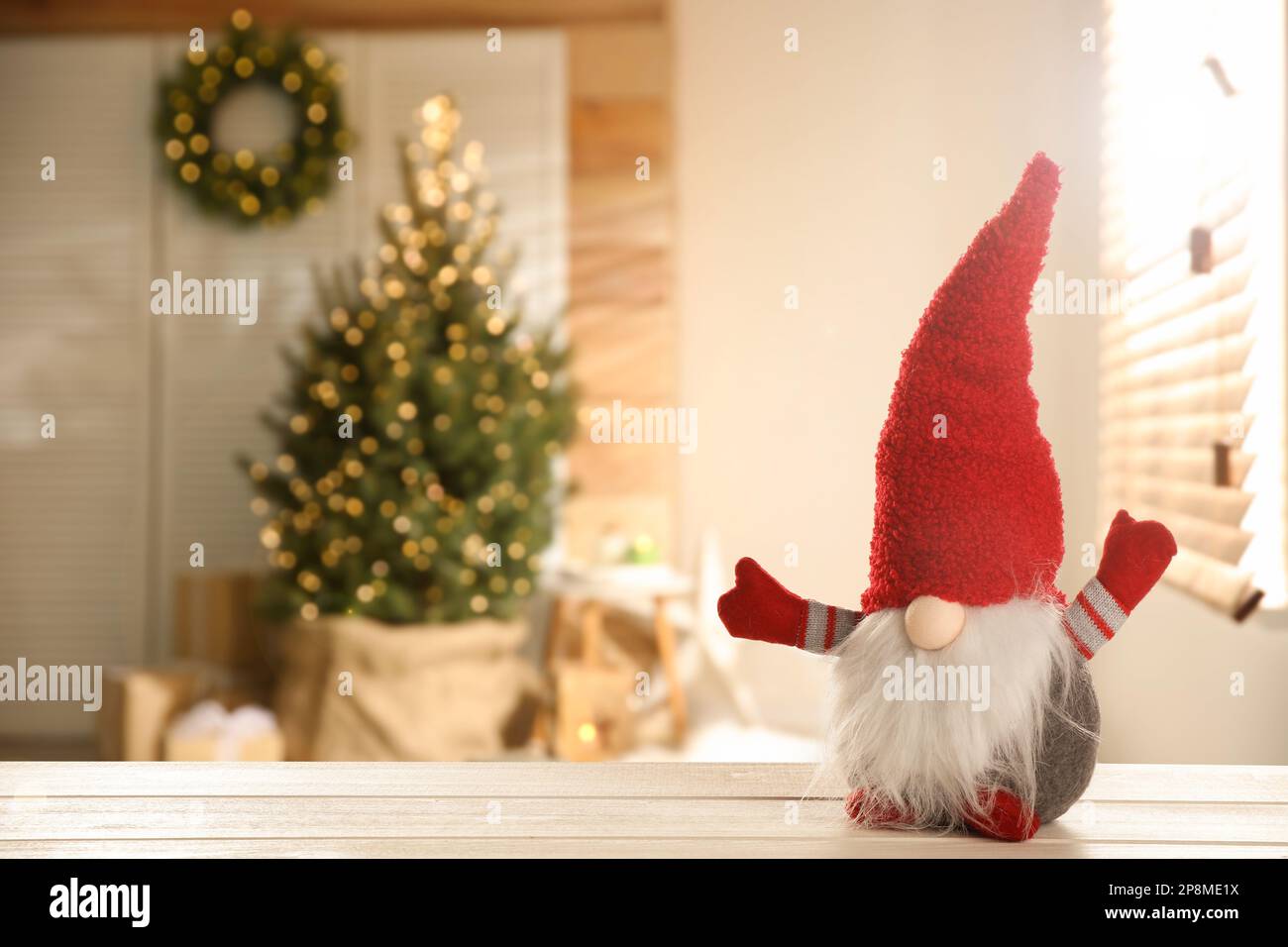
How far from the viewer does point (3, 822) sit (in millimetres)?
490

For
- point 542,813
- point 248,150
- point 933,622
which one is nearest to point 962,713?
point 933,622

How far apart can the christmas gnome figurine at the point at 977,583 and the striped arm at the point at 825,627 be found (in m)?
0.01

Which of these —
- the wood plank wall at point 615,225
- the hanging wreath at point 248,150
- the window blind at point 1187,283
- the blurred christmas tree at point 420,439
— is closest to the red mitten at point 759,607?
the window blind at point 1187,283

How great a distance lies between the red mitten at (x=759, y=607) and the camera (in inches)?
18.8

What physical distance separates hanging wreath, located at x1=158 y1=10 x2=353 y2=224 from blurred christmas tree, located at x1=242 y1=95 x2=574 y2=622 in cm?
38

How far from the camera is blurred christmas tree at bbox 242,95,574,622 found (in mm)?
2172

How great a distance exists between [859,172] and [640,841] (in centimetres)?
176

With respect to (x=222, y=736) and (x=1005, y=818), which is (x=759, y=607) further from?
(x=222, y=736)

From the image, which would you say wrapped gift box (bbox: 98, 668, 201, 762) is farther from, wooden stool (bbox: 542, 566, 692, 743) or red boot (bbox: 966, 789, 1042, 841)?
red boot (bbox: 966, 789, 1042, 841)

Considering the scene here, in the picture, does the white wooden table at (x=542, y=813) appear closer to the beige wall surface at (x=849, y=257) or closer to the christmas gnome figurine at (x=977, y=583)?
the christmas gnome figurine at (x=977, y=583)

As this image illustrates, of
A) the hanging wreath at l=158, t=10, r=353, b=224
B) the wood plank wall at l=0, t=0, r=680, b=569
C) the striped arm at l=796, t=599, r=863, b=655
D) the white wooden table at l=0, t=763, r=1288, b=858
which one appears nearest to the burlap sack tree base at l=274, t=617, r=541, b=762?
the wood plank wall at l=0, t=0, r=680, b=569

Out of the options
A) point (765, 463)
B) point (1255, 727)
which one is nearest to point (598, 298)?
point (765, 463)

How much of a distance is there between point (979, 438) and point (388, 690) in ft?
6.18
